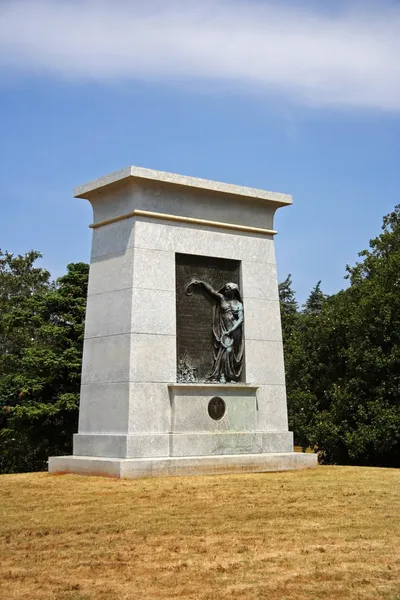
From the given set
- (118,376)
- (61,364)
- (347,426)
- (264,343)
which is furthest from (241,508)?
(61,364)

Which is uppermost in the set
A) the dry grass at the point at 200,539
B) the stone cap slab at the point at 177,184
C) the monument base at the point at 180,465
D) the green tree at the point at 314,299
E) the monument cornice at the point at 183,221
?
the green tree at the point at 314,299

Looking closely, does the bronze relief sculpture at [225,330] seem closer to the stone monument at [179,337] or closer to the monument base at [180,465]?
the stone monument at [179,337]

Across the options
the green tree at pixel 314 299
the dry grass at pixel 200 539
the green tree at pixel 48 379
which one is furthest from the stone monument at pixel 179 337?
the green tree at pixel 314 299

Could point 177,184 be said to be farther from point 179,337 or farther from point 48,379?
point 48,379

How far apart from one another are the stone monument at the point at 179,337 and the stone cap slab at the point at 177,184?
2cm

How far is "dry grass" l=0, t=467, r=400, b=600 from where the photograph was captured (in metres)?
6.04

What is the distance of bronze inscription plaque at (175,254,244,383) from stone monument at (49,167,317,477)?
2 centimetres

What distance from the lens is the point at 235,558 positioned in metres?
6.86

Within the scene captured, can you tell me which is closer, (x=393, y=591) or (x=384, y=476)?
(x=393, y=591)

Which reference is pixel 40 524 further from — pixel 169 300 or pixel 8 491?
pixel 169 300

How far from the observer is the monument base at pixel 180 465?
12227 millimetres

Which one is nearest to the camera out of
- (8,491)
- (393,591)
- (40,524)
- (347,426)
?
(393,591)

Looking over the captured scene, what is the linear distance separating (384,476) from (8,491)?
5590 millimetres

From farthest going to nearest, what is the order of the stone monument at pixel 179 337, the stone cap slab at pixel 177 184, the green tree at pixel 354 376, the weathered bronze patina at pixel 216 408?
the green tree at pixel 354 376, the weathered bronze patina at pixel 216 408, the stone cap slab at pixel 177 184, the stone monument at pixel 179 337
